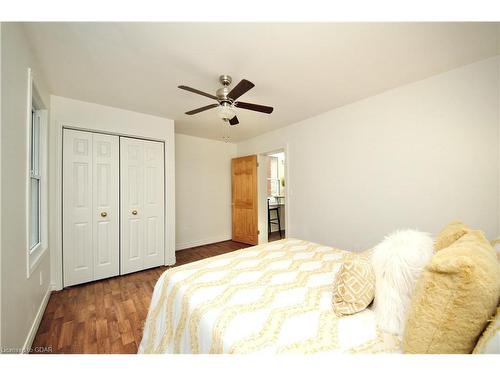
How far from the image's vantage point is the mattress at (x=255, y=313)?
0.78m

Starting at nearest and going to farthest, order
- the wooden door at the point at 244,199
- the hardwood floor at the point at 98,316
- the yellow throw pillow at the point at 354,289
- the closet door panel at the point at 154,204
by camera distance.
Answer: the yellow throw pillow at the point at 354,289 → the hardwood floor at the point at 98,316 → the closet door panel at the point at 154,204 → the wooden door at the point at 244,199

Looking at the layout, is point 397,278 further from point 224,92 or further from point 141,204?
point 141,204

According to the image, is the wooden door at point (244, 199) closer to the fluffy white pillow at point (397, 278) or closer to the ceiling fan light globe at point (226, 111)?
the ceiling fan light globe at point (226, 111)

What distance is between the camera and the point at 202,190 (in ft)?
14.2

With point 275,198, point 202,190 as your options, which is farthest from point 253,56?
point 275,198

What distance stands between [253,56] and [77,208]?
2819 mm

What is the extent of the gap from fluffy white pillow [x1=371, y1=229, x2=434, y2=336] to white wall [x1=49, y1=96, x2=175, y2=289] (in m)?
3.01

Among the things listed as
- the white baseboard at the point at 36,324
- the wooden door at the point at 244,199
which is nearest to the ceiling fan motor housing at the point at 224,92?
the wooden door at the point at 244,199

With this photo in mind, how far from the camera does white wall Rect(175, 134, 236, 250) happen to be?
4.01 m

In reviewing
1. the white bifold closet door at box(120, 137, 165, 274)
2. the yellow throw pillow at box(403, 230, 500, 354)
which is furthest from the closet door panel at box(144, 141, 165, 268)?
the yellow throw pillow at box(403, 230, 500, 354)

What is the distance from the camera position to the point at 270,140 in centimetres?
388

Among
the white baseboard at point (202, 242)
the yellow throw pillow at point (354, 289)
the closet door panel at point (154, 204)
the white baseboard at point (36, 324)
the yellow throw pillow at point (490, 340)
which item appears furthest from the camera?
the white baseboard at point (202, 242)

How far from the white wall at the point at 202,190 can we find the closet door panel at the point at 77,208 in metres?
1.52
